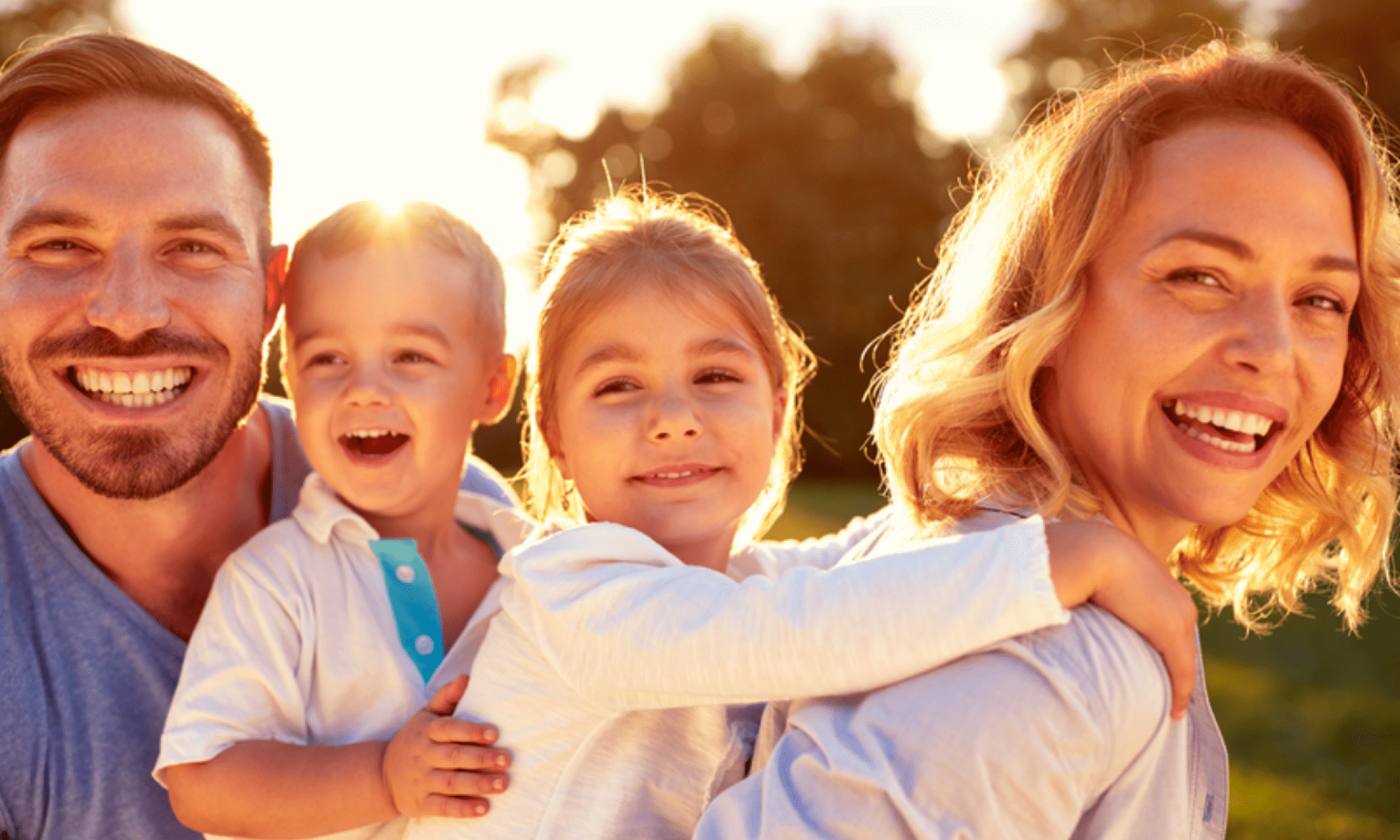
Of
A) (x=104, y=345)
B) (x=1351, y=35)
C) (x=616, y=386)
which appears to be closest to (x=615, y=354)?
(x=616, y=386)

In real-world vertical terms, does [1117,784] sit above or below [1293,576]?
below

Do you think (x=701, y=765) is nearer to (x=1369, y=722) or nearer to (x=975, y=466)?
(x=975, y=466)

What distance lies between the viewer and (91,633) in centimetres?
296

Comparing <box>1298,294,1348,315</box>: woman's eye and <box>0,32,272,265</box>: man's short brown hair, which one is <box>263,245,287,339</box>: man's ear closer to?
<box>0,32,272,265</box>: man's short brown hair

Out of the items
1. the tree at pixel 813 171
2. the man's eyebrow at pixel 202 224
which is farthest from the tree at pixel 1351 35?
the man's eyebrow at pixel 202 224

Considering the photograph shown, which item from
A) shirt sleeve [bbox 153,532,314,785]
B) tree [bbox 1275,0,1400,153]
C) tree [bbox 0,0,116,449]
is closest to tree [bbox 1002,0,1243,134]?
tree [bbox 1275,0,1400,153]

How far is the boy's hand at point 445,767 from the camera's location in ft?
7.28

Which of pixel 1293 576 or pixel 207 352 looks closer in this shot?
pixel 1293 576

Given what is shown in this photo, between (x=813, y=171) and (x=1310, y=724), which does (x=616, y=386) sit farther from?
(x=813, y=171)

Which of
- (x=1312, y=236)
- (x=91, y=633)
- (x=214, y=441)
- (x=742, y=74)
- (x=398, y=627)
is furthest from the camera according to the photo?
(x=742, y=74)

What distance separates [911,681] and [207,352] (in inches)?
88.6

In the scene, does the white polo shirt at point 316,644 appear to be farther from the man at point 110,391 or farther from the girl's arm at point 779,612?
the girl's arm at point 779,612

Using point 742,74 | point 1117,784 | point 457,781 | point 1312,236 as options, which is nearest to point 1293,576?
point 1312,236

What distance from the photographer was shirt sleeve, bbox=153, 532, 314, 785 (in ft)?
8.02
